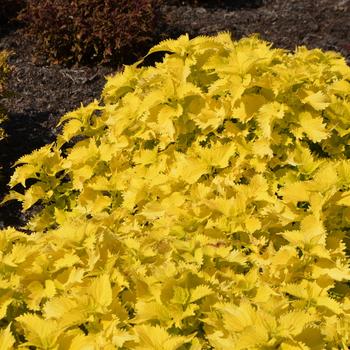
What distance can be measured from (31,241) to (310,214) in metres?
1.05

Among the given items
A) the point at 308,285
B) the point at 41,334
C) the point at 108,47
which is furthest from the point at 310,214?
the point at 108,47

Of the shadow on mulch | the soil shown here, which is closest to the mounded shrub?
the soil

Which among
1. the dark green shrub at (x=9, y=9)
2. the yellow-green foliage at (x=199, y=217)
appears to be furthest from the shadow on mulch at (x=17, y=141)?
the dark green shrub at (x=9, y=9)

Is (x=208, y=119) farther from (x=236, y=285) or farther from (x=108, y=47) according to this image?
(x=108, y=47)

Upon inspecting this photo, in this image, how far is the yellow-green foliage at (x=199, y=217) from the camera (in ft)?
5.86

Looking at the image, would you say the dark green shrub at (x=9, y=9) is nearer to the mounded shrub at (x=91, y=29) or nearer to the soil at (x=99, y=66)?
the soil at (x=99, y=66)

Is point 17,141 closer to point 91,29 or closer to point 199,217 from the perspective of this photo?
point 91,29

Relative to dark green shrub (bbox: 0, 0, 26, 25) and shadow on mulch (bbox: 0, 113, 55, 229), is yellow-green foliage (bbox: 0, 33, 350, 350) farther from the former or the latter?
dark green shrub (bbox: 0, 0, 26, 25)

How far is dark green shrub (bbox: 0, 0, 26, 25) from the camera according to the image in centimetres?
728

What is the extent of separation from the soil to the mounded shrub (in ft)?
0.54

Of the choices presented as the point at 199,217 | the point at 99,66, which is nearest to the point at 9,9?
the point at 99,66

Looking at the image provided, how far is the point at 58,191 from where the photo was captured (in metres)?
3.16

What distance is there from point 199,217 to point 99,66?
435cm

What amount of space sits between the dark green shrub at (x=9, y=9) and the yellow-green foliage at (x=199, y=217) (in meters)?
4.54
